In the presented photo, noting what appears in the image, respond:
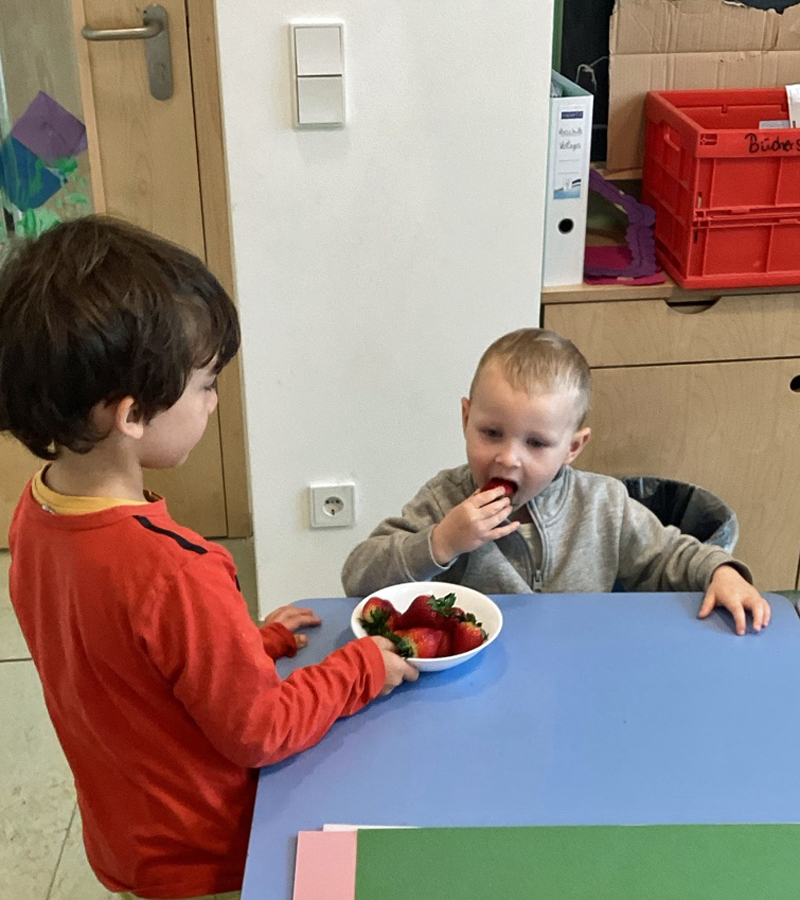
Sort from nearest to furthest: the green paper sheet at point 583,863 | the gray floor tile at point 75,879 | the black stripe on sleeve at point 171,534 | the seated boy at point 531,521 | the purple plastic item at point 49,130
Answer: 1. the green paper sheet at point 583,863
2. the black stripe on sleeve at point 171,534
3. the seated boy at point 531,521
4. the gray floor tile at point 75,879
5. the purple plastic item at point 49,130

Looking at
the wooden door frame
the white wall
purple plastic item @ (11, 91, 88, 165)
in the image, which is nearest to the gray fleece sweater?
the white wall

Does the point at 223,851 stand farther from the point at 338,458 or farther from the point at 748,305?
the point at 748,305

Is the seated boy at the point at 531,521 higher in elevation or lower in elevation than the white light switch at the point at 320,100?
lower

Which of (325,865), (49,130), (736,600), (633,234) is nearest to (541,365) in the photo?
(736,600)

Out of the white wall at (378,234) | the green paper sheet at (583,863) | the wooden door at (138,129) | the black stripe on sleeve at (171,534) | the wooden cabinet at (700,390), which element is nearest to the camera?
the green paper sheet at (583,863)

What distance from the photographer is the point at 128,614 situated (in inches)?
37.0

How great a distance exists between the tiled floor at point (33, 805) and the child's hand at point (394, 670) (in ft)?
3.37

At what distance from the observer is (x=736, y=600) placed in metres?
1.24

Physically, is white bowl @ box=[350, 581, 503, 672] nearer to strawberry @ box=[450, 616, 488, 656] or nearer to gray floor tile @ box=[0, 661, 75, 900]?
strawberry @ box=[450, 616, 488, 656]

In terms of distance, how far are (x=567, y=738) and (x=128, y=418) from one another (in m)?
0.52

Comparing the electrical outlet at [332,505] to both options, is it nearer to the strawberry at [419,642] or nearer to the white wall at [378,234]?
the white wall at [378,234]

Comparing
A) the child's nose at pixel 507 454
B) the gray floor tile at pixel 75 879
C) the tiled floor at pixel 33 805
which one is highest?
the child's nose at pixel 507 454

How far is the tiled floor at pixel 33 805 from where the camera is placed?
1.85 m

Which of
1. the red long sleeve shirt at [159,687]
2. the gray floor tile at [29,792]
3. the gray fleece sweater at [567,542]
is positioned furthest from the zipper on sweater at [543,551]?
the gray floor tile at [29,792]
